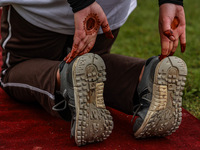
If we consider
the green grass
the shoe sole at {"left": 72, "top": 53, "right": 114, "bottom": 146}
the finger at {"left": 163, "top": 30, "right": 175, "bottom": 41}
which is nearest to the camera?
the shoe sole at {"left": 72, "top": 53, "right": 114, "bottom": 146}

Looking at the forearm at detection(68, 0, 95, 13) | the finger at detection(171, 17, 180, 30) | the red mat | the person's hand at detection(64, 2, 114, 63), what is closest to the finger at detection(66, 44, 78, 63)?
the person's hand at detection(64, 2, 114, 63)

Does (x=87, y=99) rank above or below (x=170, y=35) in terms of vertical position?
below

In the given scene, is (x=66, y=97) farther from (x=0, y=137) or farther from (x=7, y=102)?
(x=7, y=102)

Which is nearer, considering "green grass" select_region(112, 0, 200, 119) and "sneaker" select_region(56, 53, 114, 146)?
"sneaker" select_region(56, 53, 114, 146)

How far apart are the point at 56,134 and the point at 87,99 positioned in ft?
0.69

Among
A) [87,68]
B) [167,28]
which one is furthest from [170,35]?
[87,68]

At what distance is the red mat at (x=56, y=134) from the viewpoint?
1.06m

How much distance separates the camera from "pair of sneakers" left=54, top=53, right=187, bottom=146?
100 cm

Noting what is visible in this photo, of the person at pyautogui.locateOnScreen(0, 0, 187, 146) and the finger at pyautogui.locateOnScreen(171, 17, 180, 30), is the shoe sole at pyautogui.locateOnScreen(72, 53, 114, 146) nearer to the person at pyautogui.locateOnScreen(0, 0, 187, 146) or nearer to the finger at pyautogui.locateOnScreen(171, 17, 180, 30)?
the person at pyautogui.locateOnScreen(0, 0, 187, 146)

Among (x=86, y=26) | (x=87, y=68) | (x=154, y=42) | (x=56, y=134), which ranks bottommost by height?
(x=154, y=42)

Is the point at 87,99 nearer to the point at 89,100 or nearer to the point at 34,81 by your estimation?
the point at 89,100

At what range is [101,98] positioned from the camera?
1.05 m

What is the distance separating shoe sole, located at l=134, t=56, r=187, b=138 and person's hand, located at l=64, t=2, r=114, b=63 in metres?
0.25

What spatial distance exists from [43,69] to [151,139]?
483 mm
